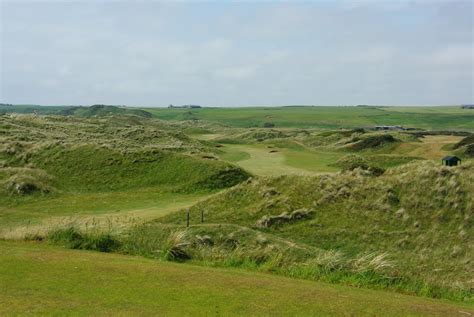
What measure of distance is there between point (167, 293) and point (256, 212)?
16714mm

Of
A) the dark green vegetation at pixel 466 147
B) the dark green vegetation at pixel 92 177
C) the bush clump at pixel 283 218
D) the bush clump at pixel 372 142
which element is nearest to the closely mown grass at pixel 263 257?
the bush clump at pixel 283 218

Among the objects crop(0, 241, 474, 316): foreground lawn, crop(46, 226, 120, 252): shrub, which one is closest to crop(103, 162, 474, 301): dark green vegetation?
crop(46, 226, 120, 252): shrub

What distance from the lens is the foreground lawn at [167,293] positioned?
1021cm

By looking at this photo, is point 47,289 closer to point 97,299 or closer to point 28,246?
point 97,299

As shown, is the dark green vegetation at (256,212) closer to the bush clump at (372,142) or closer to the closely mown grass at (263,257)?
the closely mown grass at (263,257)

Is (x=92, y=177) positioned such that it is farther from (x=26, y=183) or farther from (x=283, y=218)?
(x=283, y=218)

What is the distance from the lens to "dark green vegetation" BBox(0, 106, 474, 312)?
53.2ft

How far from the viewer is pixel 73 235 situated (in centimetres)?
1716

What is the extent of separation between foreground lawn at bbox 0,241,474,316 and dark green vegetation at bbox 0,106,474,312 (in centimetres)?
237

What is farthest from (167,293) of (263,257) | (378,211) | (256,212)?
(378,211)

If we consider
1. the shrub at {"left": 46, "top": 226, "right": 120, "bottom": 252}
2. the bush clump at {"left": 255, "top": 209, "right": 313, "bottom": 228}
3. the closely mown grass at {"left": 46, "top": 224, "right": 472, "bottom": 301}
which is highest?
the shrub at {"left": 46, "top": 226, "right": 120, "bottom": 252}

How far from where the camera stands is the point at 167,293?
11.3 meters

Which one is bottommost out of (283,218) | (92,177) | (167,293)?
(92,177)

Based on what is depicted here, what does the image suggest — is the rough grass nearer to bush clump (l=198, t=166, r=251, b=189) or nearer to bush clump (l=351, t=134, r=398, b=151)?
bush clump (l=198, t=166, r=251, b=189)
